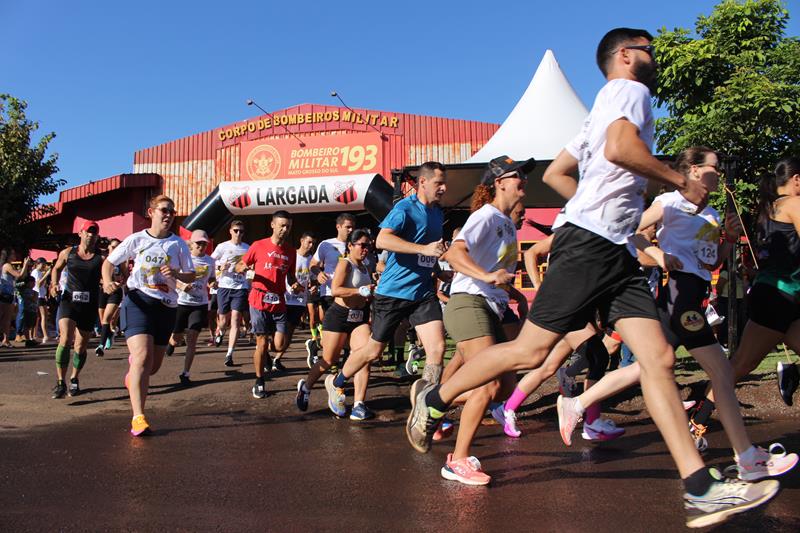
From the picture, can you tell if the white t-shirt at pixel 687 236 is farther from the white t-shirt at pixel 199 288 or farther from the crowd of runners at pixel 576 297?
the white t-shirt at pixel 199 288

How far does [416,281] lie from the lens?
5555mm

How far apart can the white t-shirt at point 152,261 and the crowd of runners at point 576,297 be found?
0.04 ft

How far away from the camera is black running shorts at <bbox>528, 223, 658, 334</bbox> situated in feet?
10.3

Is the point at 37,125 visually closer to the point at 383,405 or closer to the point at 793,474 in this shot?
the point at 383,405

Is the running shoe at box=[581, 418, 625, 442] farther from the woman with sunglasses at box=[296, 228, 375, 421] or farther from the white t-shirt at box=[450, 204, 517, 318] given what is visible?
the woman with sunglasses at box=[296, 228, 375, 421]

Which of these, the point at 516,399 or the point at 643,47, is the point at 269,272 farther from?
the point at 643,47

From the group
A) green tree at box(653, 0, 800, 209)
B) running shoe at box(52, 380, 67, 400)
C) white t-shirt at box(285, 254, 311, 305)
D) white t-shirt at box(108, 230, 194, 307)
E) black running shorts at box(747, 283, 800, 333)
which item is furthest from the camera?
green tree at box(653, 0, 800, 209)

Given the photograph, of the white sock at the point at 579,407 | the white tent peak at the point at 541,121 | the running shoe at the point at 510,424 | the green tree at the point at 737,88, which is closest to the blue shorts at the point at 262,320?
the running shoe at the point at 510,424

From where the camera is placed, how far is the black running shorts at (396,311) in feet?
18.0

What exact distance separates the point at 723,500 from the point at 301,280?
27.0 ft

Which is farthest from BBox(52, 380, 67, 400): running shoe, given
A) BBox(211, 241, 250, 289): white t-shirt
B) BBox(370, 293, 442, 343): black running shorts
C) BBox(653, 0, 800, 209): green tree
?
BBox(653, 0, 800, 209): green tree

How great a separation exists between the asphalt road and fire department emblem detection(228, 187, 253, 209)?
37.5ft

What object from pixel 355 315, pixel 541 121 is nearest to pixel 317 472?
pixel 355 315

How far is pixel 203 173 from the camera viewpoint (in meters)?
26.2
